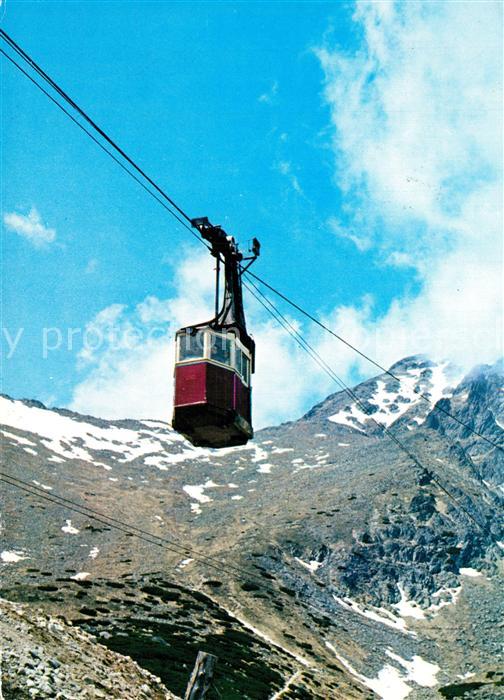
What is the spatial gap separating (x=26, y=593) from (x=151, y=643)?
23.5m

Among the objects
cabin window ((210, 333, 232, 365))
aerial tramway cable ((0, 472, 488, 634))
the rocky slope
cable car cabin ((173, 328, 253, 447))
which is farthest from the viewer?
aerial tramway cable ((0, 472, 488, 634))

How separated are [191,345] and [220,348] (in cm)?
110

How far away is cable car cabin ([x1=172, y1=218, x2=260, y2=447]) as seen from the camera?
2455 centimetres

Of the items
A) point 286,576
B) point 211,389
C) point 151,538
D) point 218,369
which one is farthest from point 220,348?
point 151,538

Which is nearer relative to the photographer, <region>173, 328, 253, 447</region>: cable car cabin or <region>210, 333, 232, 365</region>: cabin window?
<region>173, 328, 253, 447</region>: cable car cabin

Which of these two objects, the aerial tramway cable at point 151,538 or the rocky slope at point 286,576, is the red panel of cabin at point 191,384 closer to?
the rocky slope at point 286,576

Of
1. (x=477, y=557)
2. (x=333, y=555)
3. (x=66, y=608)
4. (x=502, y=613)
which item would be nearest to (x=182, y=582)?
(x=66, y=608)

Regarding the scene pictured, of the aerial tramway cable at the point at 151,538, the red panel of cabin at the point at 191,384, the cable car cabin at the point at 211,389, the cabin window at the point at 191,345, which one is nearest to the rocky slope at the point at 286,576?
the aerial tramway cable at the point at 151,538

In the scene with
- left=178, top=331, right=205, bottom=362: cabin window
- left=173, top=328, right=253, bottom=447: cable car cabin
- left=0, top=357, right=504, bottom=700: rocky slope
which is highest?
left=0, top=357, right=504, bottom=700: rocky slope

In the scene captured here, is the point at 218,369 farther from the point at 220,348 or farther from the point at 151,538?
the point at 151,538

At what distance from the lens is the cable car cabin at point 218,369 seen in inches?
966

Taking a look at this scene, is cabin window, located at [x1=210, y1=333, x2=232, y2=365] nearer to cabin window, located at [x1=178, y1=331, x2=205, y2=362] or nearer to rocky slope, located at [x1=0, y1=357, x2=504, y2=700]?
cabin window, located at [x1=178, y1=331, x2=205, y2=362]

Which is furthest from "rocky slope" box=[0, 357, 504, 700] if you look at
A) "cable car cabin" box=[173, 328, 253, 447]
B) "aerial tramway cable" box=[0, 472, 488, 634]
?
"cable car cabin" box=[173, 328, 253, 447]

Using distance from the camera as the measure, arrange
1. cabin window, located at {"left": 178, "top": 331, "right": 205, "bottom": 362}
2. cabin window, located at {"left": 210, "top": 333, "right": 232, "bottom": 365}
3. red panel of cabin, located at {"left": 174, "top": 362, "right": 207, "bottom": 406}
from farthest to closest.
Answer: cabin window, located at {"left": 178, "top": 331, "right": 205, "bottom": 362}, cabin window, located at {"left": 210, "top": 333, "right": 232, "bottom": 365}, red panel of cabin, located at {"left": 174, "top": 362, "right": 207, "bottom": 406}
